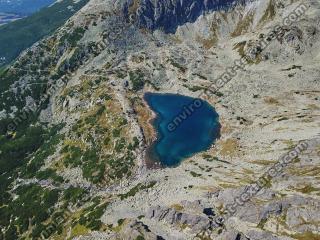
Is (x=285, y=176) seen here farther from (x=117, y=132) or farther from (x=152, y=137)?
(x=117, y=132)

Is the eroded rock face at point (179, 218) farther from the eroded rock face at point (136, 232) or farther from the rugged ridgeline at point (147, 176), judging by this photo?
the eroded rock face at point (136, 232)

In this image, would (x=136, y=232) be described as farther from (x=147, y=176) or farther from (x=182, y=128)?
(x=182, y=128)

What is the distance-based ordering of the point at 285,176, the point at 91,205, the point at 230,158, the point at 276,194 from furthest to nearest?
1. the point at 230,158
2. the point at 91,205
3. the point at 285,176
4. the point at 276,194

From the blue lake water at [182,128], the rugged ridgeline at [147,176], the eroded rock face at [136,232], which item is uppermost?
the eroded rock face at [136,232]

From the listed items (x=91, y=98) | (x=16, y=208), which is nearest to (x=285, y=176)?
(x=16, y=208)

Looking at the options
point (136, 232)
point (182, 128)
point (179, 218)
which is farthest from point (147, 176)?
point (182, 128)

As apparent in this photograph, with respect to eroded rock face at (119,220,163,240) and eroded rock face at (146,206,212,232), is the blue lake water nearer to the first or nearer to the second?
eroded rock face at (146,206,212,232)

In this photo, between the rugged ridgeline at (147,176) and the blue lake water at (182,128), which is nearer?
the rugged ridgeline at (147,176)

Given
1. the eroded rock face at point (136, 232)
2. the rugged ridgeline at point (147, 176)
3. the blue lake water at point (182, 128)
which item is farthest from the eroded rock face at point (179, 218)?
the blue lake water at point (182, 128)

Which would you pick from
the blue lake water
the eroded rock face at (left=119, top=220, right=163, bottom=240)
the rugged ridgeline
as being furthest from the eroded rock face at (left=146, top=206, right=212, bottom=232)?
the blue lake water
